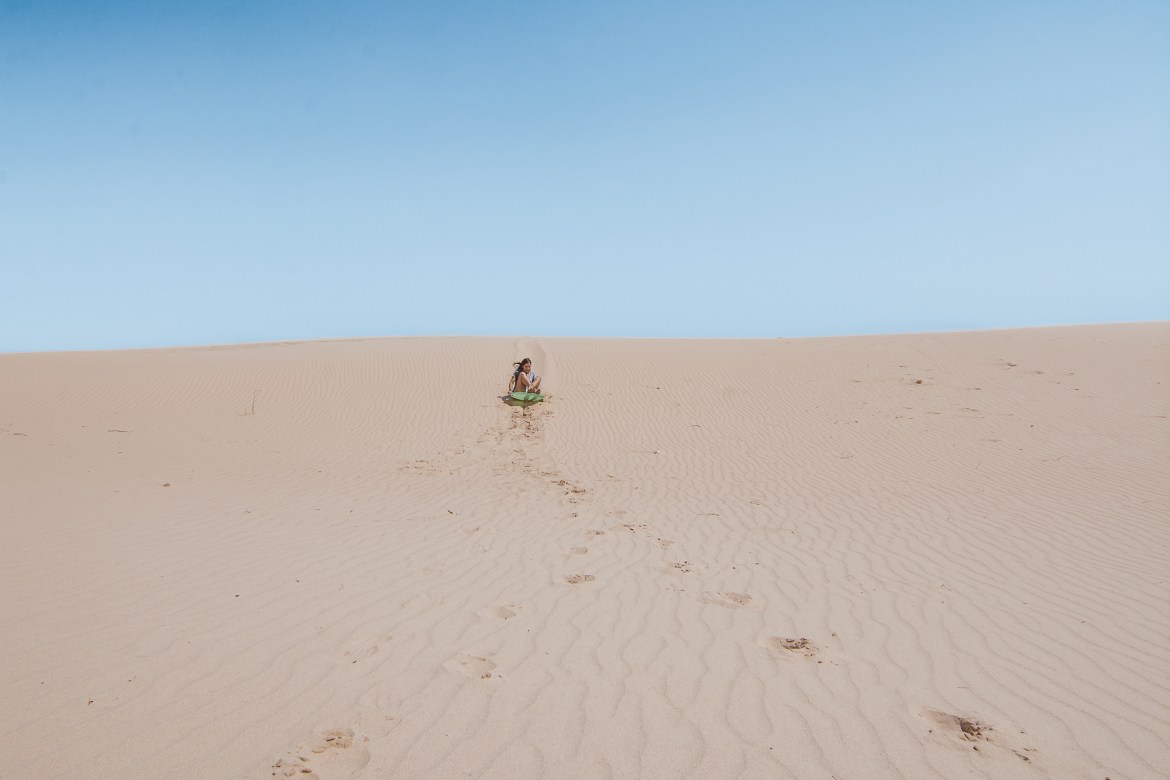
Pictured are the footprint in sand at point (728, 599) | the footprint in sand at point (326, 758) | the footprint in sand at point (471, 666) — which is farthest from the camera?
the footprint in sand at point (728, 599)

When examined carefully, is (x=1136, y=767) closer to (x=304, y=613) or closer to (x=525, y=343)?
(x=304, y=613)

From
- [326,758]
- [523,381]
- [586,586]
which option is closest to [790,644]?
[586,586]

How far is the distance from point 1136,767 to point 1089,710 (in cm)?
52

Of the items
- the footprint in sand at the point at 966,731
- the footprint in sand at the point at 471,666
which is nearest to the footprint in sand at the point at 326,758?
the footprint in sand at the point at 471,666

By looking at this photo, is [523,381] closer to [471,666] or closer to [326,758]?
[471,666]

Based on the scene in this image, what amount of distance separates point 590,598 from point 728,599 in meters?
1.15

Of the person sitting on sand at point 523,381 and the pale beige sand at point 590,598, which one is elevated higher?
the person sitting on sand at point 523,381

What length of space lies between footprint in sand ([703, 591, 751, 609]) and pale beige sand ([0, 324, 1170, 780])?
49mm

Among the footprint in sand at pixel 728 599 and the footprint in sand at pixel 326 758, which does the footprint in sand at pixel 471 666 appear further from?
the footprint in sand at pixel 728 599

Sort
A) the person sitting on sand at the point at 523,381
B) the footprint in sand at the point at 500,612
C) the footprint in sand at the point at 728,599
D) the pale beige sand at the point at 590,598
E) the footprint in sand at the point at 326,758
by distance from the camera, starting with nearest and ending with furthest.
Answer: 1. the footprint in sand at the point at 326,758
2. the pale beige sand at the point at 590,598
3. the footprint in sand at the point at 500,612
4. the footprint in sand at the point at 728,599
5. the person sitting on sand at the point at 523,381

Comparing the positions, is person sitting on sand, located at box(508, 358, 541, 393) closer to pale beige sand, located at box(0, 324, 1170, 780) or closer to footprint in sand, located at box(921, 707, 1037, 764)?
pale beige sand, located at box(0, 324, 1170, 780)

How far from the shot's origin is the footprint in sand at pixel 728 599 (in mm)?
4902

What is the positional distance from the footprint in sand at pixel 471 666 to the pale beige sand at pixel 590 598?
0.06ft

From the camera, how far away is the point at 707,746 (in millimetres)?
2971
